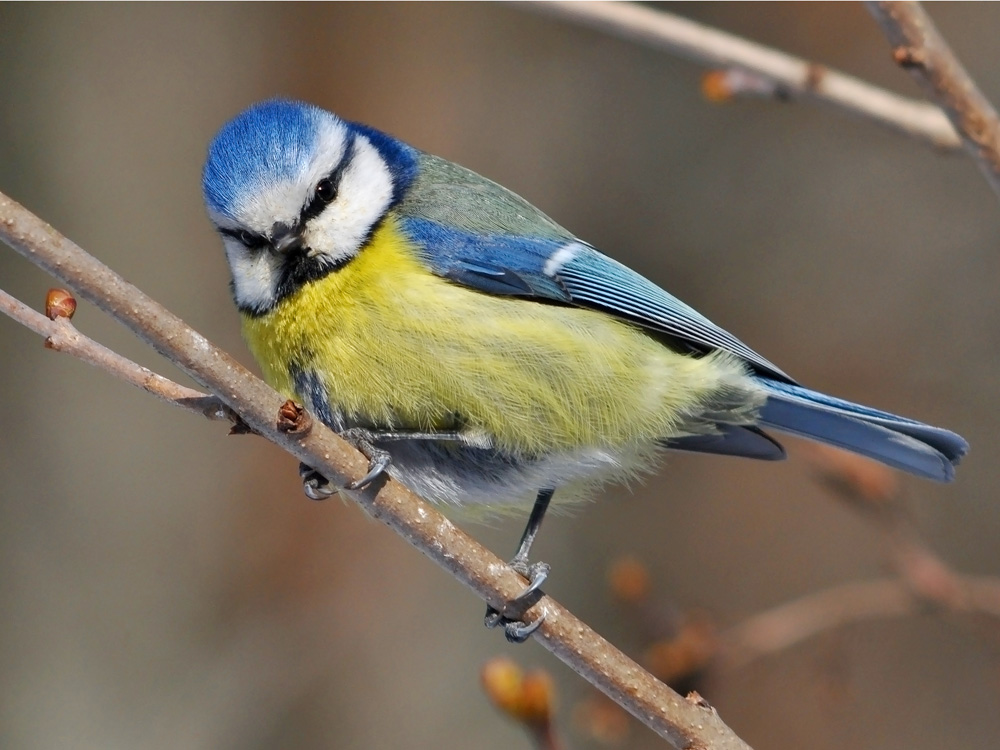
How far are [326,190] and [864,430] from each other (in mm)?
1306

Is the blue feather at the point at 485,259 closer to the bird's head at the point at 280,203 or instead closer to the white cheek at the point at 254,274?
the bird's head at the point at 280,203

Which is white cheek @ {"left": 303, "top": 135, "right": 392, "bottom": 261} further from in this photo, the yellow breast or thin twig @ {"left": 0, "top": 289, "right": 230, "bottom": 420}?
thin twig @ {"left": 0, "top": 289, "right": 230, "bottom": 420}

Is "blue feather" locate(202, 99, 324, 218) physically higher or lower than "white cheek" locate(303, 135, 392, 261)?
higher

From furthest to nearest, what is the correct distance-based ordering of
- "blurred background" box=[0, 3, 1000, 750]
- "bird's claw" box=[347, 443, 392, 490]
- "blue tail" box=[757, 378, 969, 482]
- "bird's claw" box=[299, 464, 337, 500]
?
"blurred background" box=[0, 3, 1000, 750] < "blue tail" box=[757, 378, 969, 482] < "bird's claw" box=[299, 464, 337, 500] < "bird's claw" box=[347, 443, 392, 490]

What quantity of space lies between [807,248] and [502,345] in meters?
2.68

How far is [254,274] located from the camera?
2178 mm

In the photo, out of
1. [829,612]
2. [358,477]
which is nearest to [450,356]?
[358,477]

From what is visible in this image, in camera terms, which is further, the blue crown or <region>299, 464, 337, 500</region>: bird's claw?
the blue crown

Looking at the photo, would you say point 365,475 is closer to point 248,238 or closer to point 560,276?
point 248,238

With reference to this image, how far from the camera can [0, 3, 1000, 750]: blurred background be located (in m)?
3.81

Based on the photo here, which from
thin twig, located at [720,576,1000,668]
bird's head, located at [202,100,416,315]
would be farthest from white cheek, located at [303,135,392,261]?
thin twig, located at [720,576,1000,668]

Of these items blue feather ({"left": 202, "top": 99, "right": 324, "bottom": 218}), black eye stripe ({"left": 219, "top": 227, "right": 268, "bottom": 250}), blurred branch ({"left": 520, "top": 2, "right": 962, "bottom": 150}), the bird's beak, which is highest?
blurred branch ({"left": 520, "top": 2, "right": 962, "bottom": 150})

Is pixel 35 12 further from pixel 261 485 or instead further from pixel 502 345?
pixel 502 345

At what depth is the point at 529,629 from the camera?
188 cm
